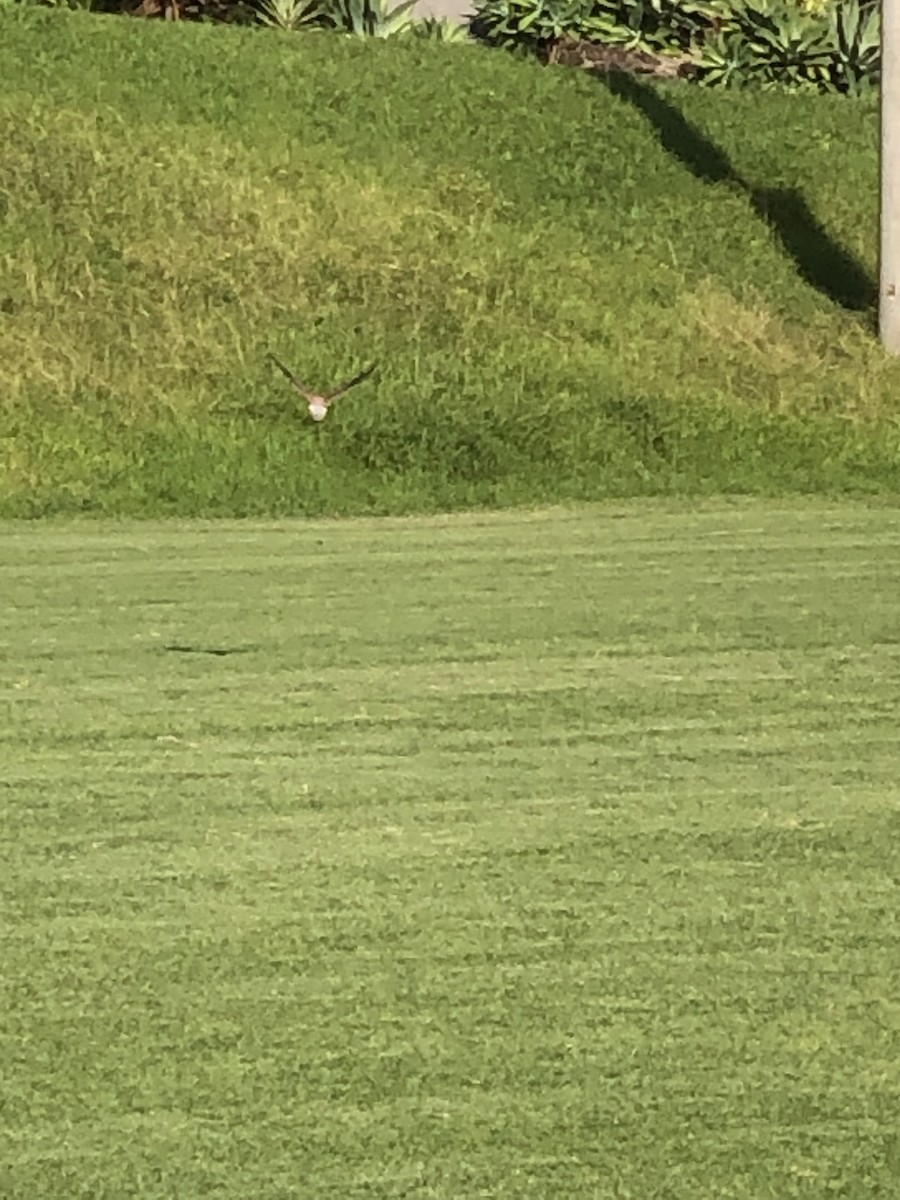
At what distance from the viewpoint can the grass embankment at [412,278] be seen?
442 inches

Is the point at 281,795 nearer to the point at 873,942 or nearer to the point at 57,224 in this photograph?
the point at 873,942

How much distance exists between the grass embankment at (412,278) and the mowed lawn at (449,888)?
281cm

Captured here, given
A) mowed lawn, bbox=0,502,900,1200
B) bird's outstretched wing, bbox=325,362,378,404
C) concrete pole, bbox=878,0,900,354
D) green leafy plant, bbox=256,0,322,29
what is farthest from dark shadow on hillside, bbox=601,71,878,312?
mowed lawn, bbox=0,502,900,1200

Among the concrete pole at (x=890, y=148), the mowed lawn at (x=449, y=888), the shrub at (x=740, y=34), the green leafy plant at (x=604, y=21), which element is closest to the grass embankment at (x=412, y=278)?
the concrete pole at (x=890, y=148)

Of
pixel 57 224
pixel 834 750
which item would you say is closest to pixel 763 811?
pixel 834 750

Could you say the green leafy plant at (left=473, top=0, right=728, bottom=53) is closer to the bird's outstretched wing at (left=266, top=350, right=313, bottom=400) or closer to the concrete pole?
the concrete pole

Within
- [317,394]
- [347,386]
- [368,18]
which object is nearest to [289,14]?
[368,18]

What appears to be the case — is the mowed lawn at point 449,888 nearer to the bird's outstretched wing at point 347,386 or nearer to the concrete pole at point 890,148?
the bird's outstretched wing at point 347,386

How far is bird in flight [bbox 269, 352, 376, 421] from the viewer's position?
11.6 m

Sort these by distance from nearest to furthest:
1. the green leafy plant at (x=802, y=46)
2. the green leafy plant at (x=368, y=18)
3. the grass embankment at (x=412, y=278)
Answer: the grass embankment at (x=412, y=278) → the green leafy plant at (x=368, y=18) → the green leafy plant at (x=802, y=46)

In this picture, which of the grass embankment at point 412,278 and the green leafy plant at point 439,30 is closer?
the grass embankment at point 412,278

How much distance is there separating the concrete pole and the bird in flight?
2957 mm

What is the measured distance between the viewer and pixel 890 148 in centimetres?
1289

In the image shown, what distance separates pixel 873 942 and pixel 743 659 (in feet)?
8.39
